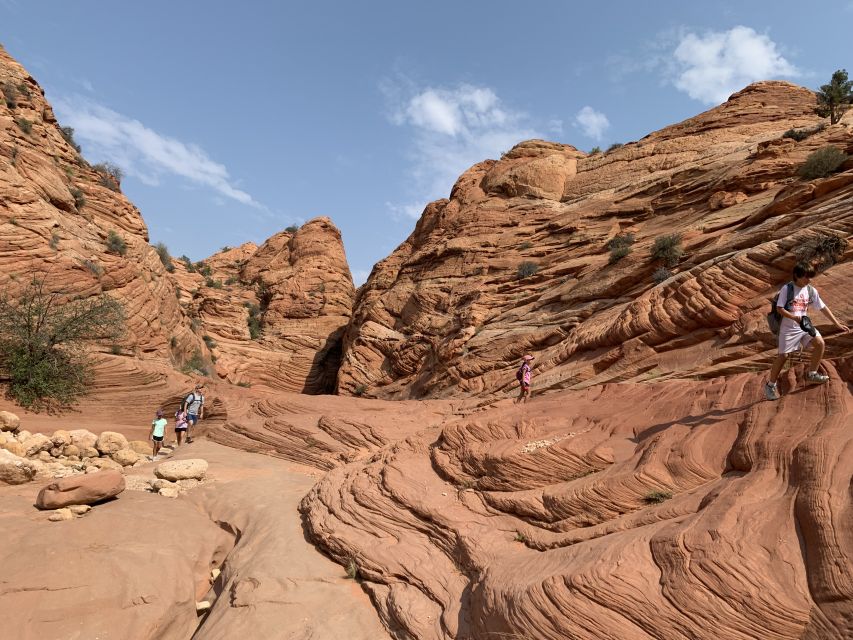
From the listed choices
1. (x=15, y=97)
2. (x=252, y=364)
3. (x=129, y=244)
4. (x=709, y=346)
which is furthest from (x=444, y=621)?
(x=15, y=97)

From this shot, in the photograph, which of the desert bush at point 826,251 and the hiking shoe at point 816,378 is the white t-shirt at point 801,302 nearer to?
the hiking shoe at point 816,378

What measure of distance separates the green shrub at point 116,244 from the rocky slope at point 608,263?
1293cm

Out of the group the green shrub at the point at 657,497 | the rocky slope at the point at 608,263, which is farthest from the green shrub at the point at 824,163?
the green shrub at the point at 657,497

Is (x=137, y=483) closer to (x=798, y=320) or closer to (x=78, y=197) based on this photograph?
(x=798, y=320)

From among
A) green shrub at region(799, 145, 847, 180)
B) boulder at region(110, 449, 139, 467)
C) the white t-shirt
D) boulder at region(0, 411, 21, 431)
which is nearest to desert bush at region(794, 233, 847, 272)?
the white t-shirt

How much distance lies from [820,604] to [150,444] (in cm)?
1826

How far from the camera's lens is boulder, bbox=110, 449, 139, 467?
481 inches

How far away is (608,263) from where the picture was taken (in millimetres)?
18047

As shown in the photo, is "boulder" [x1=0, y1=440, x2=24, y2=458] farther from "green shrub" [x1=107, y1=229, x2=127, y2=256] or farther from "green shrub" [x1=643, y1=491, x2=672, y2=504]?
"green shrub" [x1=107, y1=229, x2=127, y2=256]

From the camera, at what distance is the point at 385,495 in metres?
7.90

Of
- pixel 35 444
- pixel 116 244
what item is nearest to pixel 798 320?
pixel 35 444

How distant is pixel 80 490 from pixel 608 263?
1697cm

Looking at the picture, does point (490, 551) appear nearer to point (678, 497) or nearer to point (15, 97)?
point (678, 497)

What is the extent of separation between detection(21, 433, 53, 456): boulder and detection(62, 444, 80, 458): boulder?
1.07 feet
